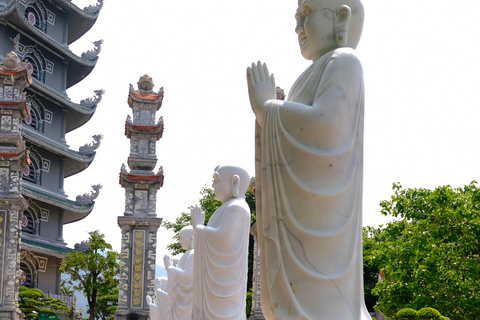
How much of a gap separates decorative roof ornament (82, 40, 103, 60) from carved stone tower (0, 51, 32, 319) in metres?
17.5

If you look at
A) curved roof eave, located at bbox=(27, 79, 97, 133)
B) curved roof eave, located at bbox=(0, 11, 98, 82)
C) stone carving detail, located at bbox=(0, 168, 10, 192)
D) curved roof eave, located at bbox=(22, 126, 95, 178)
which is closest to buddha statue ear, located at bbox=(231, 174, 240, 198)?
stone carving detail, located at bbox=(0, 168, 10, 192)

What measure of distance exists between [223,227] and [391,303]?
10.6m

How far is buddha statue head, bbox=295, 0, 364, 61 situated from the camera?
13.7ft

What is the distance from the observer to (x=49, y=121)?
111 feet

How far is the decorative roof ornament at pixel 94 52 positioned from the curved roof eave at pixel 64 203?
7.77 m

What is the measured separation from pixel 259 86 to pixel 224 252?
8.31ft

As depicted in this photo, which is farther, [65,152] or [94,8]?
[94,8]

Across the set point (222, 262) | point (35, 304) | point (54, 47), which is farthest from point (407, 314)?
point (54, 47)

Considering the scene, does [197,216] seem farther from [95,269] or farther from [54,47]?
[54,47]

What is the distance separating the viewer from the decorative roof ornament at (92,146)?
115 ft

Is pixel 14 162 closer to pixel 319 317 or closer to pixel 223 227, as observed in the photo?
pixel 223 227

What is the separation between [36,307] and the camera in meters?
23.6

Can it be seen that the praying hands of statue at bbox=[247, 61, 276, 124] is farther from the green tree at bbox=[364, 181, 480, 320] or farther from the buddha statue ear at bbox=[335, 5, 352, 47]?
the green tree at bbox=[364, 181, 480, 320]

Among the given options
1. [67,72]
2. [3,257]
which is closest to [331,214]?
[3,257]
